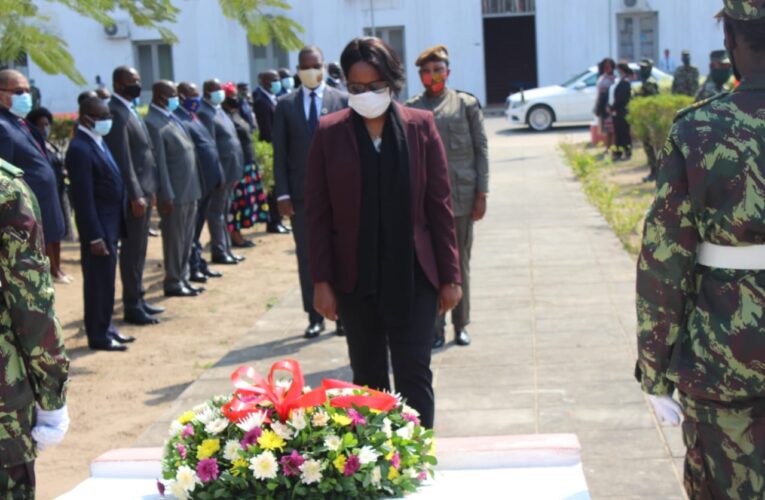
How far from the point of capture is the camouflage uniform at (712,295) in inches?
124

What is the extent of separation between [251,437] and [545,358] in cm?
417

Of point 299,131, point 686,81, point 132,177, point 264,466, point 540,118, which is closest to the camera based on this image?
point 264,466

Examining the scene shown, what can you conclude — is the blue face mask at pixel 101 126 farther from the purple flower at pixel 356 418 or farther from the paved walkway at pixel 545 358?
the purple flower at pixel 356 418

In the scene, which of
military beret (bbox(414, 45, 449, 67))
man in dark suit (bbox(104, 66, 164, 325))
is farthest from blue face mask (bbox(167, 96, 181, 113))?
military beret (bbox(414, 45, 449, 67))

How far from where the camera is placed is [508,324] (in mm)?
8742

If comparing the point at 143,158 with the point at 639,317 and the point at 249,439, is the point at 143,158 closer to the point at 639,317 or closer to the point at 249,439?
the point at 249,439

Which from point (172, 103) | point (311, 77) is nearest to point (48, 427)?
point (311, 77)

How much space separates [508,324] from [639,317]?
5.41 meters

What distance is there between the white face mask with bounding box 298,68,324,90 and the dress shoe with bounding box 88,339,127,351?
2.45m

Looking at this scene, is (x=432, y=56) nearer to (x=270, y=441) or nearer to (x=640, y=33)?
(x=270, y=441)

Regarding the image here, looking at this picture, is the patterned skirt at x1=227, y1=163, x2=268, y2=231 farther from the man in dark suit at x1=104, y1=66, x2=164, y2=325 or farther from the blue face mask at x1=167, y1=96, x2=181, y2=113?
the man in dark suit at x1=104, y1=66, x2=164, y2=325

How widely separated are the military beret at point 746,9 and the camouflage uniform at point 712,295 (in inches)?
6.6

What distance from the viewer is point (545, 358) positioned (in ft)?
25.1

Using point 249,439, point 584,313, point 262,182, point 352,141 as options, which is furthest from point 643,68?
point 249,439
